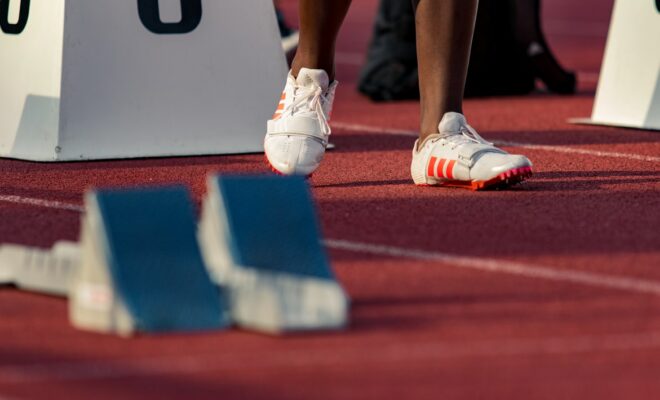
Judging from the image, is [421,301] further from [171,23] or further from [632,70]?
[632,70]

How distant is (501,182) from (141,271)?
68.0 inches

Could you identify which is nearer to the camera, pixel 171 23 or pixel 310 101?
pixel 310 101

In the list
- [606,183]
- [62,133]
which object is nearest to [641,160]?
[606,183]

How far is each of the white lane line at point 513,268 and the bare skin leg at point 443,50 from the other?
2.84 ft

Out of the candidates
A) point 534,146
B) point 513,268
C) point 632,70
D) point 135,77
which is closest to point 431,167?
point 513,268

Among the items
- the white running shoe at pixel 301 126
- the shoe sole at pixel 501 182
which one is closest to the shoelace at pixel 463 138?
the shoe sole at pixel 501 182

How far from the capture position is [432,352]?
243 centimetres

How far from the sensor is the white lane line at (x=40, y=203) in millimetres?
3852

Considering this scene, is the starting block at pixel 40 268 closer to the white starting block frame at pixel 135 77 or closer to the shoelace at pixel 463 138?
the shoelace at pixel 463 138

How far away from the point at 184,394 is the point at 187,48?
8.95 ft

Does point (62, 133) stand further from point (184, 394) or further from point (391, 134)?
point (184, 394)

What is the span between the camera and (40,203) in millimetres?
3934

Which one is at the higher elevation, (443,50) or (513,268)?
(443,50)

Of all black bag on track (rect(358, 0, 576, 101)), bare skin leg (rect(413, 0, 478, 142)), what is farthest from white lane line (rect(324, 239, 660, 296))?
black bag on track (rect(358, 0, 576, 101))
